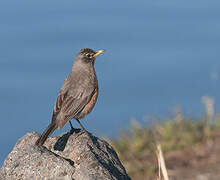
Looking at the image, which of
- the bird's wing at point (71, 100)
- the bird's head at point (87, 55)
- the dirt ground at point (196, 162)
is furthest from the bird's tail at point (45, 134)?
the dirt ground at point (196, 162)

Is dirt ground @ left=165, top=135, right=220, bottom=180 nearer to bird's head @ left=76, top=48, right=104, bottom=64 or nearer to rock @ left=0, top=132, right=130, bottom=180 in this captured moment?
bird's head @ left=76, top=48, right=104, bottom=64

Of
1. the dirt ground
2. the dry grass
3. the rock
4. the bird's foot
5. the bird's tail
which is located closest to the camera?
the rock

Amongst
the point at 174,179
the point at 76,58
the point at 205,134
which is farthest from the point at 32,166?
the point at 205,134

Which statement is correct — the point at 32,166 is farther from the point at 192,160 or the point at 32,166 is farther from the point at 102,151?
the point at 192,160

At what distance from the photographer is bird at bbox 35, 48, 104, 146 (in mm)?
7270

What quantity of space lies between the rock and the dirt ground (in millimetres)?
4914

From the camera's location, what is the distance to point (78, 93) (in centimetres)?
770

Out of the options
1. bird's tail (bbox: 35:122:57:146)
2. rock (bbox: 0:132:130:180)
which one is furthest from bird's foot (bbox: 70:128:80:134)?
rock (bbox: 0:132:130:180)

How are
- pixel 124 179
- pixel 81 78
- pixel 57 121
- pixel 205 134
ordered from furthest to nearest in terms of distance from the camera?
pixel 205 134
pixel 81 78
pixel 57 121
pixel 124 179

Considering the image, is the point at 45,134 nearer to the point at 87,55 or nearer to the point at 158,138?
the point at 87,55

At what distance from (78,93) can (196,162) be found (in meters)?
5.09

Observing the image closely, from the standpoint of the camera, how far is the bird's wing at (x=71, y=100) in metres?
7.29

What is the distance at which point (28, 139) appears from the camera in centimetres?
651

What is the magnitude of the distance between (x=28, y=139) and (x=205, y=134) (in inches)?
289
